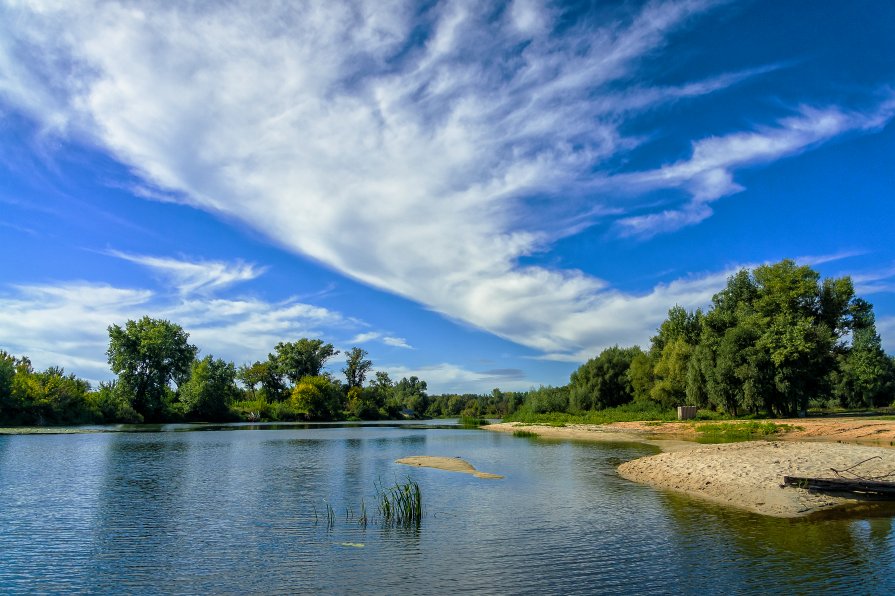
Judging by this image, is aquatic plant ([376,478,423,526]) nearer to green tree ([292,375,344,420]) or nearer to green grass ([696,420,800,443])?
green grass ([696,420,800,443])

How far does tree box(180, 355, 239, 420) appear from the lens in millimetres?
116688

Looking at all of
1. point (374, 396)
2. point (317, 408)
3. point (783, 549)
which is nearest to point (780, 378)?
point (783, 549)

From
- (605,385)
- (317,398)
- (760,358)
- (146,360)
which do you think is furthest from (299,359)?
(760,358)

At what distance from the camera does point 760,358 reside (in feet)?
212

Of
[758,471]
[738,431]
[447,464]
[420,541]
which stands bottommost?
[447,464]

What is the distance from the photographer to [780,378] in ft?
210

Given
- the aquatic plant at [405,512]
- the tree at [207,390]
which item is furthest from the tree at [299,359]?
the aquatic plant at [405,512]

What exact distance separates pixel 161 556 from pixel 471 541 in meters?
9.33

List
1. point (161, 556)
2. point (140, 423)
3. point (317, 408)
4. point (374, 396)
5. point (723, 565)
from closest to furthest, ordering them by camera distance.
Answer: point (723, 565) < point (161, 556) < point (140, 423) < point (317, 408) < point (374, 396)

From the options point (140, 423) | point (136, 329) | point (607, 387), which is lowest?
point (140, 423)

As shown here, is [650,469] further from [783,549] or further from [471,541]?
[471,541]

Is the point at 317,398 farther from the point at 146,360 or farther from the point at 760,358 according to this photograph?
the point at 760,358

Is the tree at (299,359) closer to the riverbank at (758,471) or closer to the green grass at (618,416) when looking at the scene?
the green grass at (618,416)

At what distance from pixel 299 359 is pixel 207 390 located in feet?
142
